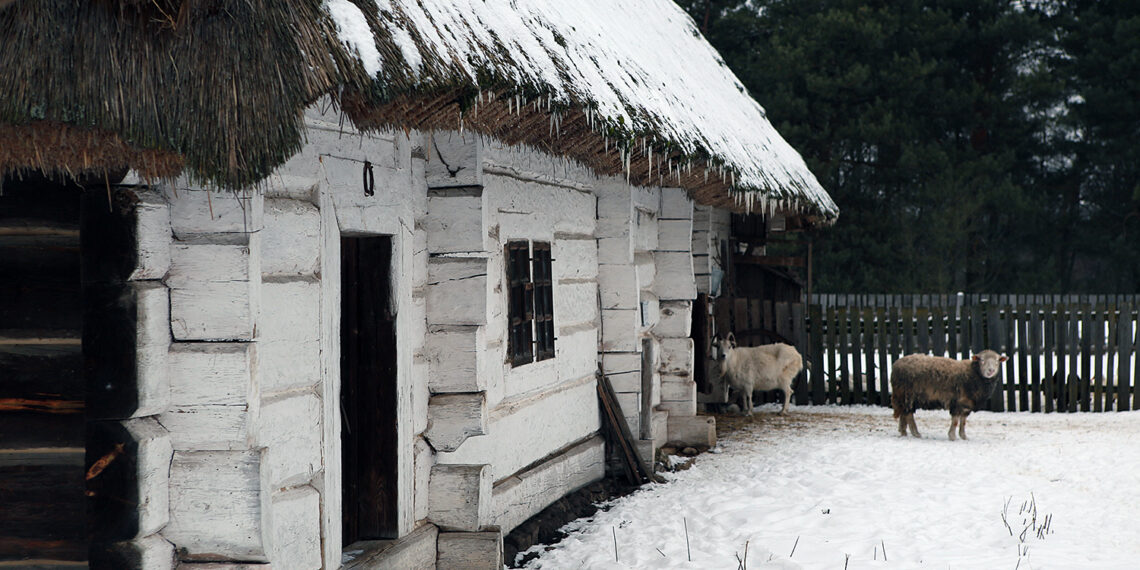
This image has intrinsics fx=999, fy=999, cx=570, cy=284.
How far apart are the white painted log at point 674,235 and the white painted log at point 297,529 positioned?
539 cm

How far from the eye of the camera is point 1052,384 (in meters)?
11.5

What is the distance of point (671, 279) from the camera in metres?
9.11

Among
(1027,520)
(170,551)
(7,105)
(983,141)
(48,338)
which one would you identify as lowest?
(1027,520)

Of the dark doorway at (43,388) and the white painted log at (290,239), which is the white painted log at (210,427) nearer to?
the dark doorway at (43,388)

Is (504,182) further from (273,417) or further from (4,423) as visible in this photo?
(4,423)

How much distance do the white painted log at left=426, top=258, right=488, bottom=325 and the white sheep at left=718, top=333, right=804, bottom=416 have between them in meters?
6.35

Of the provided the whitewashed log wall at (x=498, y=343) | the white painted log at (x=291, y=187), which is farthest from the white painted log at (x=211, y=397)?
the whitewashed log wall at (x=498, y=343)

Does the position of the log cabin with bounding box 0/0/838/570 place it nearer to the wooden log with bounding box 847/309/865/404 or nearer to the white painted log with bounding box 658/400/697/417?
the white painted log with bounding box 658/400/697/417

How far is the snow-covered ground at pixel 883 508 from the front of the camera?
536cm

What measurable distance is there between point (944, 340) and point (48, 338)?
1032cm

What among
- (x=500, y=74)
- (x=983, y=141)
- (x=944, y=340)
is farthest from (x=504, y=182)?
(x=983, y=141)

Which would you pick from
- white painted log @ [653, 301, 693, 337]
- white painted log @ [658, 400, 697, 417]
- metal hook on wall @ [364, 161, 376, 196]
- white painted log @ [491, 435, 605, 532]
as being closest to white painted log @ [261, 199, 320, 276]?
metal hook on wall @ [364, 161, 376, 196]

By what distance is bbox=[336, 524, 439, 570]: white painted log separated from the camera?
14.6ft

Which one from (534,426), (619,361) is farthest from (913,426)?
(534,426)
